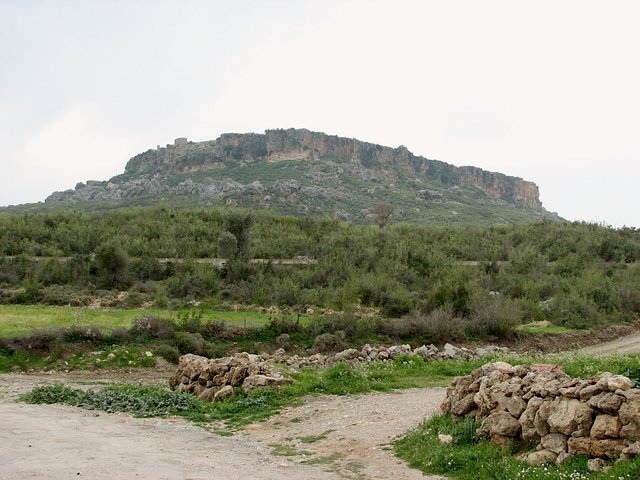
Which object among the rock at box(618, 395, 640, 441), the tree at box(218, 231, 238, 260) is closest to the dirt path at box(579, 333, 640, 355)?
the rock at box(618, 395, 640, 441)

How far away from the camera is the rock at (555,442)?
23.4 feet

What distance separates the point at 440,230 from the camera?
5591cm

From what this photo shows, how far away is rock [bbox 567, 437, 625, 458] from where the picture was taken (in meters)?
6.56

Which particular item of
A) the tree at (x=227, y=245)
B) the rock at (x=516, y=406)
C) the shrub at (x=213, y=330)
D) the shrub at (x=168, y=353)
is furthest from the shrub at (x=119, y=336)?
the tree at (x=227, y=245)

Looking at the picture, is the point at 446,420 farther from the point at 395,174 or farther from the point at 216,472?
the point at 395,174

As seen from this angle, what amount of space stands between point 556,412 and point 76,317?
70.7 feet

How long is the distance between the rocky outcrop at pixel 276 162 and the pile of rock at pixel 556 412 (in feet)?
272

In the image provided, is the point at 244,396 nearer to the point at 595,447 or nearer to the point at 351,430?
the point at 351,430

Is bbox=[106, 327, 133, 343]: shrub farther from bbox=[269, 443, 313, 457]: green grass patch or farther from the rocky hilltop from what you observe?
the rocky hilltop

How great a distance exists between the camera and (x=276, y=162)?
11700 centimetres

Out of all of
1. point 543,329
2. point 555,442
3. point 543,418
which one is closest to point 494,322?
point 543,329

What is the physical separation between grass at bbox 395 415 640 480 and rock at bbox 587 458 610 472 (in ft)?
0.21

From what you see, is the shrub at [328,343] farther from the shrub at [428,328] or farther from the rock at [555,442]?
the rock at [555,442]

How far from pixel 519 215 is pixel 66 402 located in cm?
10672
